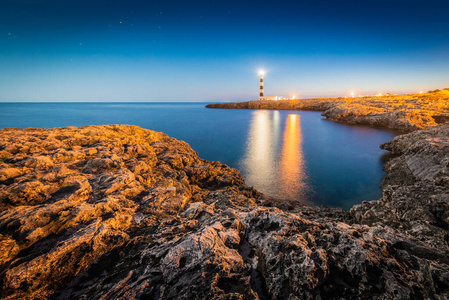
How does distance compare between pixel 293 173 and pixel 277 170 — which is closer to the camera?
pixel 293 173

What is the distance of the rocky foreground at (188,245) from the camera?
3.16m

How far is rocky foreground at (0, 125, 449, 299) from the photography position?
3162 millimetres

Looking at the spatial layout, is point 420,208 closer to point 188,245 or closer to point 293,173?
point 188,245

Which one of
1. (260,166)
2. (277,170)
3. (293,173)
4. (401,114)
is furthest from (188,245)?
(401,114)

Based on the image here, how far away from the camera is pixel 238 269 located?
11.6 feet

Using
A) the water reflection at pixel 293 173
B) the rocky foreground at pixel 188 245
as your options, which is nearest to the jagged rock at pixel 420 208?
the rocky foreground at pixel 188 245

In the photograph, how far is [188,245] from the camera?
12.7 ft

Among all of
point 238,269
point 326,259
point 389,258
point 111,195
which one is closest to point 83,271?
point 111,195

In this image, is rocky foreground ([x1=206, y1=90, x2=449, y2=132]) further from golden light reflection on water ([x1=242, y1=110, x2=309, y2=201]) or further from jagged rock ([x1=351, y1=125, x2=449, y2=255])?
jagged rock ([x1=351, y1=125, x2=449, y2=255])

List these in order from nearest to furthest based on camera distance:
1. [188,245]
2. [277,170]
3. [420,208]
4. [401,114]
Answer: [188,245], [420,208], [277,170], [401,114]

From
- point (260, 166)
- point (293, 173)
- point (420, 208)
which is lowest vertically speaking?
point (293, 173)

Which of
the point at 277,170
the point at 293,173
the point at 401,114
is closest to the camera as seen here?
the point at 293,173

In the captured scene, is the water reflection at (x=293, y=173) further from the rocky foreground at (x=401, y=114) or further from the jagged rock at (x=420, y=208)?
the rocky foreground at (x=401, y=114)

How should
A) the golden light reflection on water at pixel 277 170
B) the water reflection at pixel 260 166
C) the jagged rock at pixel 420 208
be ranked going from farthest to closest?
the water reflection at pixel 260 166, the golden light reflection on water at pixel 277 170, the jagged rock at pixel 420 208
